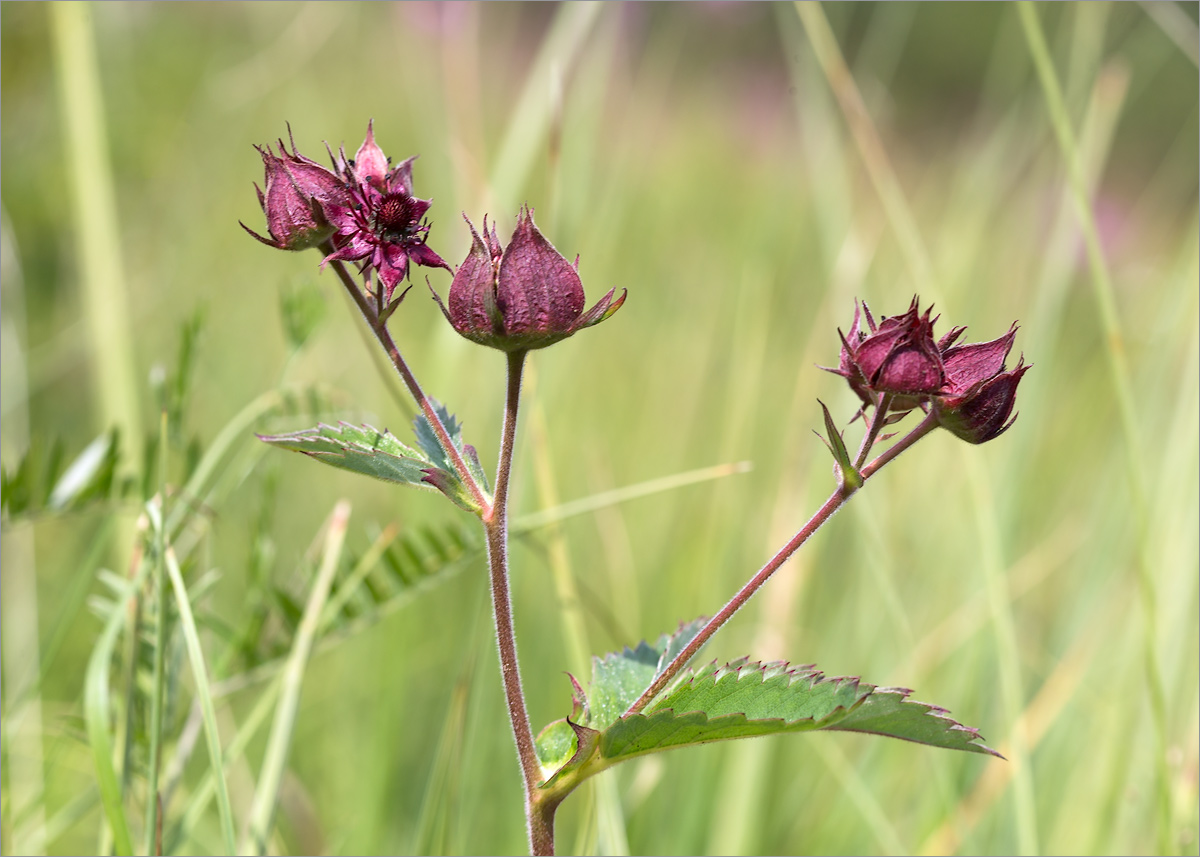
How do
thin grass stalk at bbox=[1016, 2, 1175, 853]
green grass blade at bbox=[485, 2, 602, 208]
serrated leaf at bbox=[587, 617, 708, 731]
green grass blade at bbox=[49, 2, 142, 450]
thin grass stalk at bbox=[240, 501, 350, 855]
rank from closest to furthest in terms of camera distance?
1. serrated leaf at bbox=[587, 617, 708, 731]
2. thin grass stalk at bbox=[240, 501, 350, 855]
3. thin grass stalk at bbox=[1016, 2, 1175, 853]
4. green grass blade at bbox=[49, 2, 142, 450]
5. green grass blade at bbox=[485, 2, 602, 208]

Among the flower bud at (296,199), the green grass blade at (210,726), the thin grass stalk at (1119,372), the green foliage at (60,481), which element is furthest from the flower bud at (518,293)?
the thin grass stalk at (1119,372)

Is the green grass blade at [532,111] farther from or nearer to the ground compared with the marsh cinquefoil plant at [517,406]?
farther from the ground

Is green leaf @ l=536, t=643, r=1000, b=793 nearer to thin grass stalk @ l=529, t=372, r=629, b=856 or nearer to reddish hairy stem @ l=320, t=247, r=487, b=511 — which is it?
reddish hairy stem @ l=320, t=247, r=487, b=511

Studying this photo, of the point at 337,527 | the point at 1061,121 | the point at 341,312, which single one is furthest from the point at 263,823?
the point at 341,312

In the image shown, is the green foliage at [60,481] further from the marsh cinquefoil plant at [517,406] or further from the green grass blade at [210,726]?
the marsh cinquefoil plant at [517,406]

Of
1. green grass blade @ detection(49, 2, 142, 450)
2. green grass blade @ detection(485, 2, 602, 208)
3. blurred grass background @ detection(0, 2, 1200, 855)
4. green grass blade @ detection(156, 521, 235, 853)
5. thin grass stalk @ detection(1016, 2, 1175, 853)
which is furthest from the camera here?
green grass blade @ detection(485, 2, 602, 208)

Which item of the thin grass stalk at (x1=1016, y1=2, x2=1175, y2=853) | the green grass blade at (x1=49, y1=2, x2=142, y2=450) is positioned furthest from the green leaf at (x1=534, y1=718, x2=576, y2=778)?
the green grass blade at (x1=49, y1=2, x2=142, y2=450)

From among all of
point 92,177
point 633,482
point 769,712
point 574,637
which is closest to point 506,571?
point 769,712
